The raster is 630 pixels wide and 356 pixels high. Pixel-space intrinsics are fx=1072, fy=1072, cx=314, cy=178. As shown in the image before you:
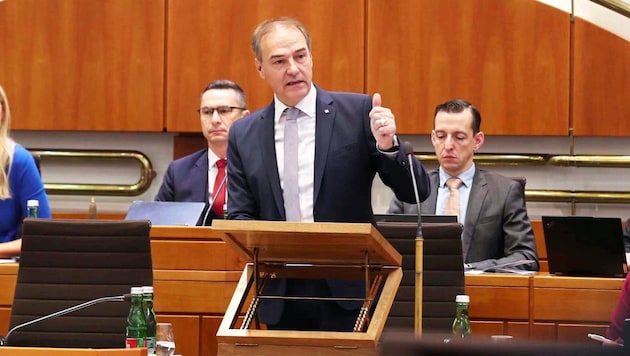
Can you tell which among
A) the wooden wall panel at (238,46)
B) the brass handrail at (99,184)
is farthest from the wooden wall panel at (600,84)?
the brass handrail at (99,184)

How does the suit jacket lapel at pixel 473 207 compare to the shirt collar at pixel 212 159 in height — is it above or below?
below

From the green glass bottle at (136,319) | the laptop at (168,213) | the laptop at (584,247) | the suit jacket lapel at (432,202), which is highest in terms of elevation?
the suit jacket lapel at (432,202)

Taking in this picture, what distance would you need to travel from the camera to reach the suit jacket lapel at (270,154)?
3.03 metres

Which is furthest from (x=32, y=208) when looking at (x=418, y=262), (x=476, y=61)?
(x=476, y=61)

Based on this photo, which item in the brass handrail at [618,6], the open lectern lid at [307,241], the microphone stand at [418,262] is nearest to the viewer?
the open lectern lid at [307,241]

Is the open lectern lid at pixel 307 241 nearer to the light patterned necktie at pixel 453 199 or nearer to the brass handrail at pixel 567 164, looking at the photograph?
the light patterned necktie at pixel 453 199

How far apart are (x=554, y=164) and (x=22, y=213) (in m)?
3.24

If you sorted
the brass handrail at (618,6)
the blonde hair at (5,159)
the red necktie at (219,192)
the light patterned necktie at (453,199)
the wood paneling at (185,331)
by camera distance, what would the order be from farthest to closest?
the brass handrail at (618,6) → the red necktie at (219,192) → the light patterned necktie at (453,199) → the blonde hair at (5,159) → the wood paneling at (185,331)

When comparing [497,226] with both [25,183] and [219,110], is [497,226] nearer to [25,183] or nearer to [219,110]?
[219,110]

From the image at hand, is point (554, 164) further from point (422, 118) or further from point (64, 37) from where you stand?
point (64, 37)

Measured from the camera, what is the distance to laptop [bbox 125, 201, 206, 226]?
4.45 meters

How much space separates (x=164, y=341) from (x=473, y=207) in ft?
6.29

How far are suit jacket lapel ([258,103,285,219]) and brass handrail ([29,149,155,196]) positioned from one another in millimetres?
3483

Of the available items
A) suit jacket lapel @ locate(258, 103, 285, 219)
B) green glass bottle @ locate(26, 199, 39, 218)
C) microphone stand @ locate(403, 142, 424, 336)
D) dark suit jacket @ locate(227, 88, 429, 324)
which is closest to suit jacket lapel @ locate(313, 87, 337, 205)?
dark suit jacket @ locate(227, 88, 429, 324)
